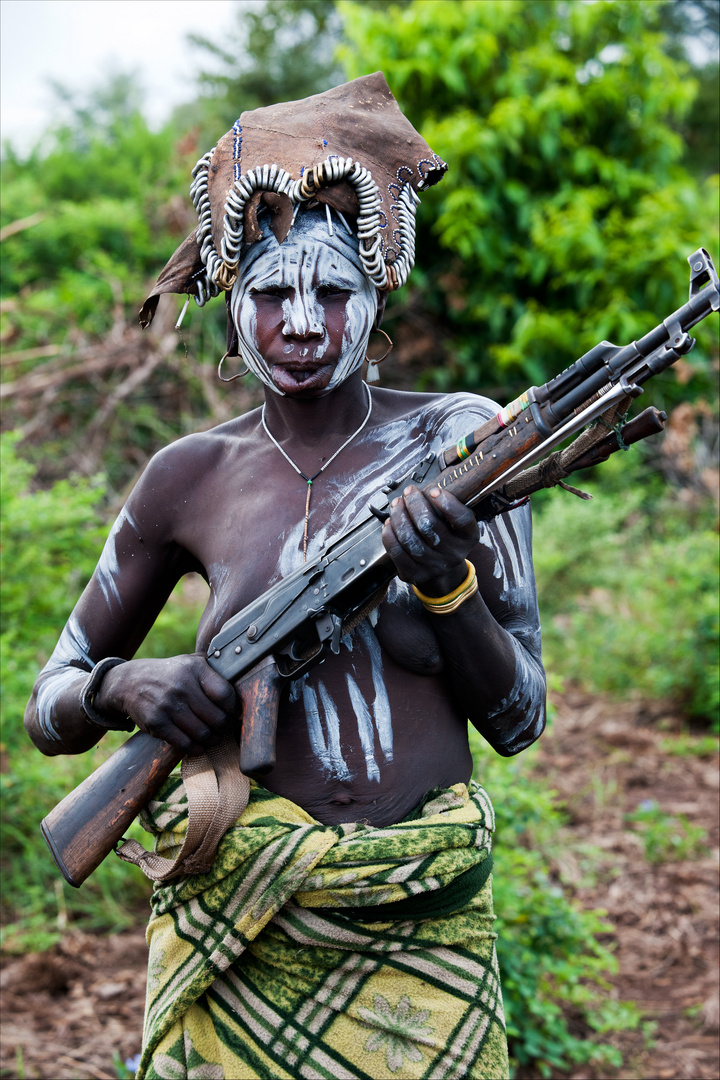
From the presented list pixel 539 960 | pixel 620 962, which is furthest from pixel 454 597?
pixel 620 962

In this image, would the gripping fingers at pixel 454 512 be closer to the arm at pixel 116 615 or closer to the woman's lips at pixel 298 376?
the woman's lips at pixel 298 376

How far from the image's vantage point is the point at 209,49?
35.8 feet

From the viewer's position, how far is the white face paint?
183 cm

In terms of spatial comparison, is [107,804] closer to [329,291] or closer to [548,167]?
[329,291]

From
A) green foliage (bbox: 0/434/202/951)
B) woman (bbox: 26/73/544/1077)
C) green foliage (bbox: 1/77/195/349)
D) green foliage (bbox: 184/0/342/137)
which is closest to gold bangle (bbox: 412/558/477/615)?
woman (bbox: 26/73/544/1077)

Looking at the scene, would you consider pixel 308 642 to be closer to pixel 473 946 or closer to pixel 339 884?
pixel 339 884

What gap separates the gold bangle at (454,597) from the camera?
1.67 meters

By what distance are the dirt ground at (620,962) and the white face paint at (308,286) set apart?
2.42 meters

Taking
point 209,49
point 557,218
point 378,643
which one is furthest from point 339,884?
point 209,49

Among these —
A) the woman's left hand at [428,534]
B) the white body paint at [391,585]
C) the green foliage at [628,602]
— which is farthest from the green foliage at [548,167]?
the woman's left hand at [428,534]

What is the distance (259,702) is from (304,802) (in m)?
0.23

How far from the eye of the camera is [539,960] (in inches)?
127

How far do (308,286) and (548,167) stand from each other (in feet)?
22.0

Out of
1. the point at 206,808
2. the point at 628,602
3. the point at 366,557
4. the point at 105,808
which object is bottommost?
the point at 105,808
